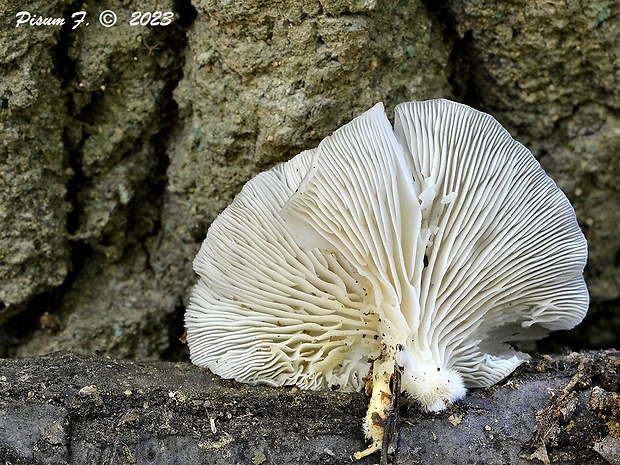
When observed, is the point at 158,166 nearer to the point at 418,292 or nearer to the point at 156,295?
the point at 156,295

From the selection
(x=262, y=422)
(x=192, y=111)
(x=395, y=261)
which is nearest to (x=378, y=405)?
(x=262, y=422)

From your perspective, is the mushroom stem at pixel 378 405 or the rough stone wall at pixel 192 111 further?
the rough stone wall at pixel 192 111

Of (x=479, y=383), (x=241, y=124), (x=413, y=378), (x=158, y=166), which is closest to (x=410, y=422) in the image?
(x=413, y=378)

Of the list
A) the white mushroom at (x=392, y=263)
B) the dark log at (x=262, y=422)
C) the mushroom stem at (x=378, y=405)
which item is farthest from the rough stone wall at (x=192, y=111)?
the mushroom stem at (x=378, y=405)

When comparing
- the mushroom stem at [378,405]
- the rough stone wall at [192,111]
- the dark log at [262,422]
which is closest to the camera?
the dark log at [262,422]

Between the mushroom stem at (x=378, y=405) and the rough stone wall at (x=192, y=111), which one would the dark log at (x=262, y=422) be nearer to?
the mushroom stem at (x=378, y=405)

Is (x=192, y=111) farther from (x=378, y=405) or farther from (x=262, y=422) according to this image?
(x=378, y=405)

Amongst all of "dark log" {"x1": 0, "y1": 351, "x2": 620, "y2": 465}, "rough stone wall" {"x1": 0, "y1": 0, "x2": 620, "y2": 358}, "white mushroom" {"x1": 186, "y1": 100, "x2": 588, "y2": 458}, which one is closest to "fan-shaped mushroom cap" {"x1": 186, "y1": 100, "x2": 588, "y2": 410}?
"white mushroom" {"x1": 186, "y1": 100, "x2": 588, "y2": 458}
